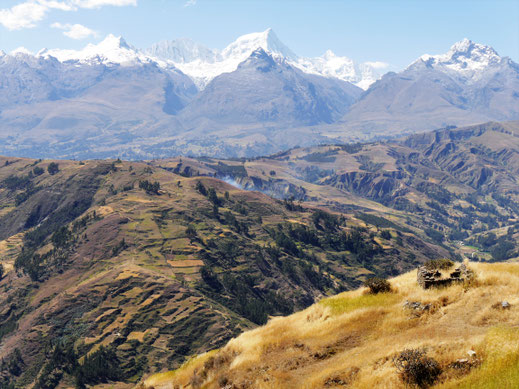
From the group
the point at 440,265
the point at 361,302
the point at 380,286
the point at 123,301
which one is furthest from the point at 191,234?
the point at 440,265

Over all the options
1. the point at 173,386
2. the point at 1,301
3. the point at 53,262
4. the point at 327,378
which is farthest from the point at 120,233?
the point at 327,378

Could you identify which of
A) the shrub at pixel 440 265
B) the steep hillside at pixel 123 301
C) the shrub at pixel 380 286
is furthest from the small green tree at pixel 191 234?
the shrub at pixel 440 265

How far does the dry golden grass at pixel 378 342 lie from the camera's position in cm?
1891

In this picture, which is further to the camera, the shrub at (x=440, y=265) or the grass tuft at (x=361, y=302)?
the shrub at (x=440, y=265)

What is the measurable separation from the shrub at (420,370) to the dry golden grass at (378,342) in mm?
337

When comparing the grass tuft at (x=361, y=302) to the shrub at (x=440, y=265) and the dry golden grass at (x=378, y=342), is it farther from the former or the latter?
the shrub at (x=440, y=265)

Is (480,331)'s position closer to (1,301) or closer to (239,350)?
(239,350)

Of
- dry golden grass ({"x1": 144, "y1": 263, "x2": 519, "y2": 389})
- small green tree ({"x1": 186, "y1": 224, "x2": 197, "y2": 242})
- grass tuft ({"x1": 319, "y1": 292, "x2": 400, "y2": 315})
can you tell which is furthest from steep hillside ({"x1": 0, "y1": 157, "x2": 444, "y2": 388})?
grass tuft ({"x1": 319, "y1": 292, "x2": 400, "y2": 315})

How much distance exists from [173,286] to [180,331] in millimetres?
22060

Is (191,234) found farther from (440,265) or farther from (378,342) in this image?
(378,342)

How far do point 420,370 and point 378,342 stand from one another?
5.29 metres

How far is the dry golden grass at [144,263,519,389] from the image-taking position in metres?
18.9

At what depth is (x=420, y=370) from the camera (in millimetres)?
18953

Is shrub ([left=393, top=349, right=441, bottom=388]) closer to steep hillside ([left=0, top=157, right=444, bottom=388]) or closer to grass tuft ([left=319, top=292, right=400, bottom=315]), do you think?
grass tuft ([left=319, top=292, right=400, bottom=315])
